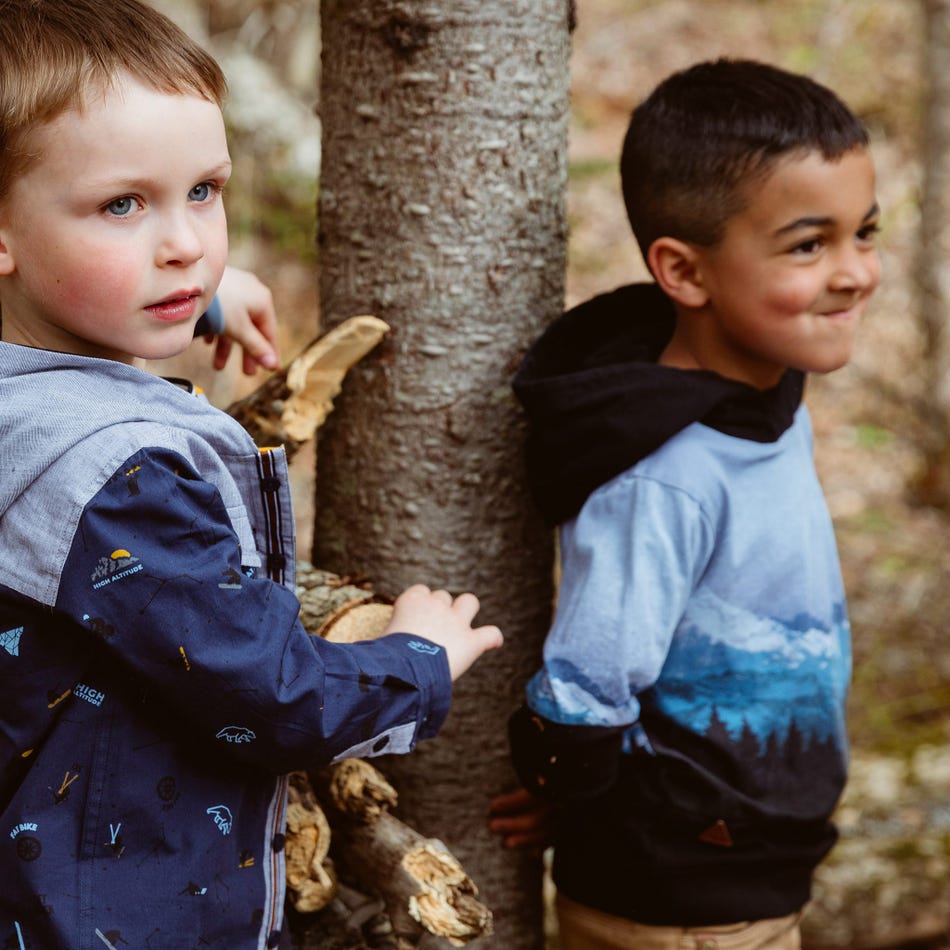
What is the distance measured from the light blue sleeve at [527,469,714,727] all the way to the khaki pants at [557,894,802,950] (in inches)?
17.3

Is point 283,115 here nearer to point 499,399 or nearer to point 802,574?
point 499,399

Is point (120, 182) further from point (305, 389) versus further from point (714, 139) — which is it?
point (714, 139)

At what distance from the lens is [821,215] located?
1904mm

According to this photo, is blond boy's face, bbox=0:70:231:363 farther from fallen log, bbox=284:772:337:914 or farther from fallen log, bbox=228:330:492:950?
fallen log, bbox=284:772:337:914

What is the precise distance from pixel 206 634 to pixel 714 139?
1.26 meters

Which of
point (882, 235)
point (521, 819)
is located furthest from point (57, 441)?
point (882, 235)

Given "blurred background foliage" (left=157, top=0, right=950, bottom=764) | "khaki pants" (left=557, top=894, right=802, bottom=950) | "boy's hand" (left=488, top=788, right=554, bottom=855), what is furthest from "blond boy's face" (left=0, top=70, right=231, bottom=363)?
"blurred background foliage" (left=157, top=0, right=950, bottom=764)

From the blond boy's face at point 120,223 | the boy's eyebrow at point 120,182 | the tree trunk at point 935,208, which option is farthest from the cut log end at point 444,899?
the tree trunk at point 935,208

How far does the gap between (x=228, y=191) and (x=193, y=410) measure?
5.00m

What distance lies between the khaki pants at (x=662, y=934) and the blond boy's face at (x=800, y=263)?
3.45 ft

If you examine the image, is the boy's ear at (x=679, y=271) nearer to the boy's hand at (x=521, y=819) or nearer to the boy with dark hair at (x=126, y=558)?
the boy with dark hair at (x=126, y=558)

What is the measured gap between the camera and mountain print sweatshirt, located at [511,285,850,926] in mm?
1877

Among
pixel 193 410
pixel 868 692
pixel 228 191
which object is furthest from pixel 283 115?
pixel 193 410

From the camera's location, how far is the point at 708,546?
191 centimetres
